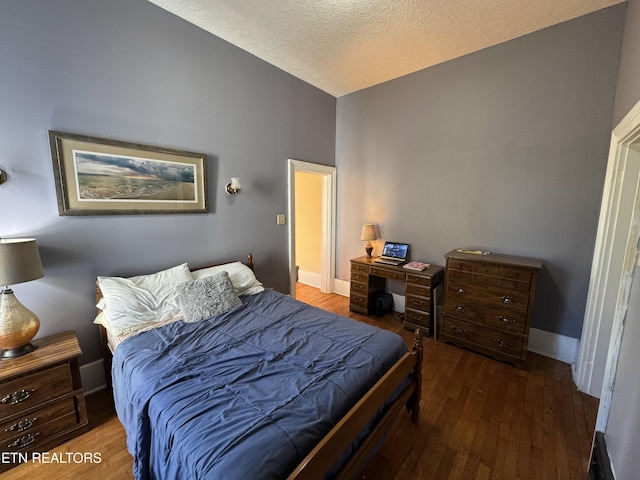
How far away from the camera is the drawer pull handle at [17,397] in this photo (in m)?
1.47

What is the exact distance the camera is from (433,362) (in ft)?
8.18

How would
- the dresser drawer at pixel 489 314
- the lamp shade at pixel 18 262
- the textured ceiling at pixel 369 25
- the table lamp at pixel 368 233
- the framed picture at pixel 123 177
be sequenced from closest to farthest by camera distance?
the lamp shade at pixel 18 262, the framed picture at pixel 123 177, the textured ceiling at pixel 369 25, the dresser drawer at pixel 489 314, the table lamp at pixel 368 233

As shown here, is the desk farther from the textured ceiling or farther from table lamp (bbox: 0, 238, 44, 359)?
table lamp (bbox: 0, 238, 44, 359)

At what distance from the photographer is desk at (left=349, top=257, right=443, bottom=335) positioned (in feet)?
9.58

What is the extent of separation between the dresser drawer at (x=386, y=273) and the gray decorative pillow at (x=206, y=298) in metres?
1.73

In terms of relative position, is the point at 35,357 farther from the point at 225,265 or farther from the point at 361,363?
the point at 361,363

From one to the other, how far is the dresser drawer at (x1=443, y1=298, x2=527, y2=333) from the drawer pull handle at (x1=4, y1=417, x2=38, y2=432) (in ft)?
10.6

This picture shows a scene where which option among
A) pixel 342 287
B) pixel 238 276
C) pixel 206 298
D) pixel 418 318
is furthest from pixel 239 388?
pixel 342 287

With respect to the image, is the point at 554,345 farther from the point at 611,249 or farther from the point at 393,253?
the point at 393,253

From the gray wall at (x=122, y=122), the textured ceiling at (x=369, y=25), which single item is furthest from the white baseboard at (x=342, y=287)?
the textured ceiling at (x=369, y=25)

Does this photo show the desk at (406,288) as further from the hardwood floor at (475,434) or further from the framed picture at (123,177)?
the framed picture at (123,177)

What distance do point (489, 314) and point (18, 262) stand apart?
352 centimetres

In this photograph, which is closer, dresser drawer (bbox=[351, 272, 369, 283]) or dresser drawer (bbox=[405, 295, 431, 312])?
dresser drawer (bbox=[405, 295, 431, 312])

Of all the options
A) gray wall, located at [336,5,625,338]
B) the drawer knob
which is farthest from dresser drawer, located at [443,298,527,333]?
gray wall, located at [336,5,625,338]
